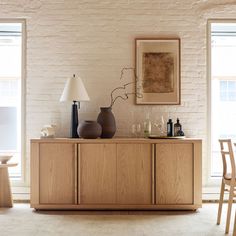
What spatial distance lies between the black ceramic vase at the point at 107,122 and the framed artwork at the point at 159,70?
20.1 inches

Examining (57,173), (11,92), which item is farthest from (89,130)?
(11,92)

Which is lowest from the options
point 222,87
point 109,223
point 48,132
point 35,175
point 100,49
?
point 109,223

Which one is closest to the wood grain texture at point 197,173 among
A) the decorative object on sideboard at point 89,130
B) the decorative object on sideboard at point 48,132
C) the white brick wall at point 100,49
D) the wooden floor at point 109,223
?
the wooden floor at point 109,223

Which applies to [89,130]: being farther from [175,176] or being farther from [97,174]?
[175,176]

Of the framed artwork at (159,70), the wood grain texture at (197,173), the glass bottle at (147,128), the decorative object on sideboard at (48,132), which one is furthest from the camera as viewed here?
the framed artwork at (159,70)

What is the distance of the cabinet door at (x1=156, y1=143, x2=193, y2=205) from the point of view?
4859mm

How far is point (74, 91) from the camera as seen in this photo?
16.7 feet

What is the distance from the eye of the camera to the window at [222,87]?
18.6 feet

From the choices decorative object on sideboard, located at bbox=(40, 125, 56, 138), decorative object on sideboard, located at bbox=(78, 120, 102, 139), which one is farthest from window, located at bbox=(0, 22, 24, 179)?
decorative object on sideboard, located at bbox=(78, 120, 102, 139)

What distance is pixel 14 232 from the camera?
3.97 m

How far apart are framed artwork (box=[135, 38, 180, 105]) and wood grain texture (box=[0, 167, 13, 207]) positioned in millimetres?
1859

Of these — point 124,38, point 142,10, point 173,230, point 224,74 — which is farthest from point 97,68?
point 173,230

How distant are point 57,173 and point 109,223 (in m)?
0.91

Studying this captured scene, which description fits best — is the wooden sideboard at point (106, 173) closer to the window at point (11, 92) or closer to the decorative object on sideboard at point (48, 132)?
the decorative object on sideboard at point (48, 132)
